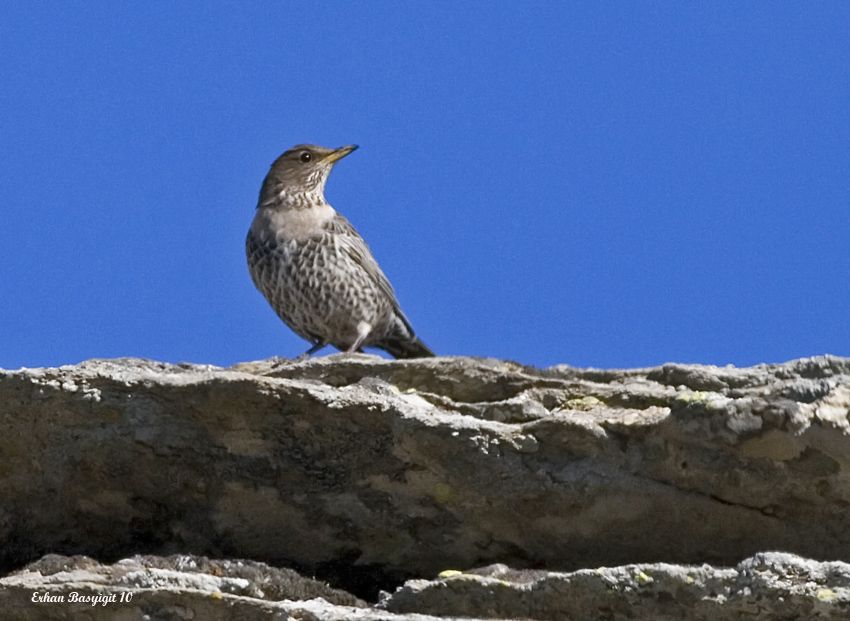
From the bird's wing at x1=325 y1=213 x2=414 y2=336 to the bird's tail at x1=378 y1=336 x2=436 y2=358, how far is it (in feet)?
0.37

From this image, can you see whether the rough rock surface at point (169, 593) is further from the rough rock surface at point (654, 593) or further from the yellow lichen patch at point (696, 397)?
the yellow lichen patch at point (696, 397)

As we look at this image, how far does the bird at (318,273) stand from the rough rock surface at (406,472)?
5.74m

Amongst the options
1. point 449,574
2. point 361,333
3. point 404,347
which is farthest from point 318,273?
point 449,574

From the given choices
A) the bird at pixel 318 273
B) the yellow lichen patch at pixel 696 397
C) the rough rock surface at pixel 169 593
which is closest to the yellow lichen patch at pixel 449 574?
the rough rock surface at pixel 169 593

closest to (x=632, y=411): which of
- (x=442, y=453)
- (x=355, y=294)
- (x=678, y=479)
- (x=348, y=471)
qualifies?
(x=678, y=479)

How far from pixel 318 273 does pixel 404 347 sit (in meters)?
1.36

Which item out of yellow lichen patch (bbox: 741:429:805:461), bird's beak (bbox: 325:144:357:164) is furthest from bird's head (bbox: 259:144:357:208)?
yellow lichen patch (bbox: 741:429:805:461)

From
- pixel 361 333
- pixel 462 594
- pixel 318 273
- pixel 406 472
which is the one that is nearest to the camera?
pixel 462 594

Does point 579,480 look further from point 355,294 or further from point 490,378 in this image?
point 355,294

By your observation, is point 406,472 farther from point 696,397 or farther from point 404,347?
point 404,347

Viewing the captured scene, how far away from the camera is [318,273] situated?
1211cm

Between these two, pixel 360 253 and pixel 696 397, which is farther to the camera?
pixel 360 253

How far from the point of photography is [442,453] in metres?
5.86

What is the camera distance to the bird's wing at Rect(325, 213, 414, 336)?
41.0 feet
